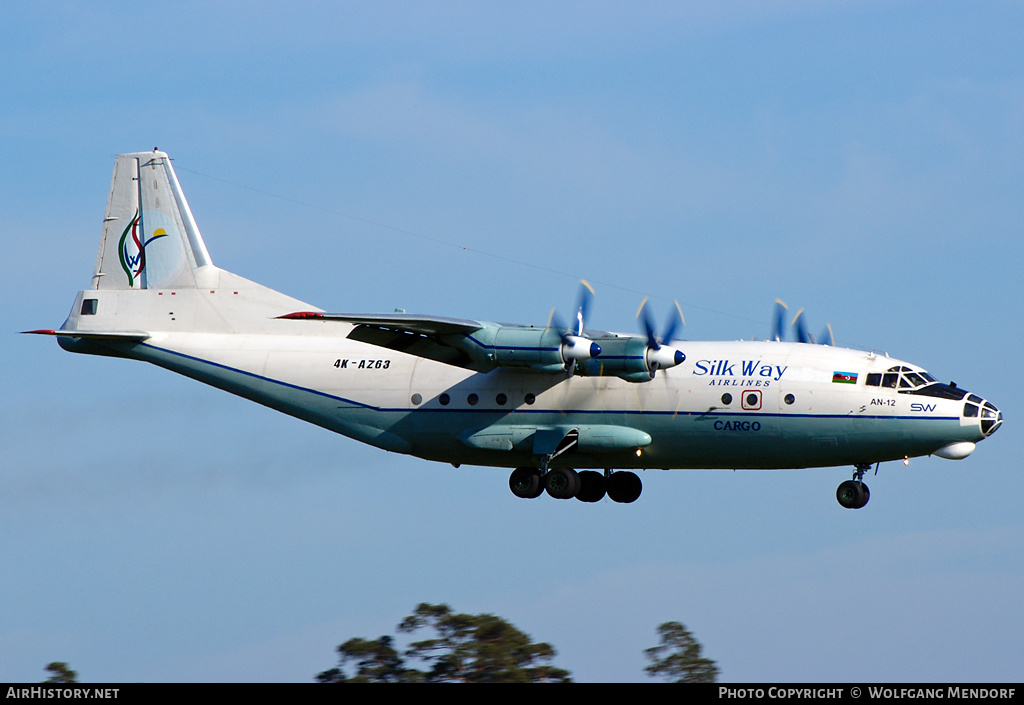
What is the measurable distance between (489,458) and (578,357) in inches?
156

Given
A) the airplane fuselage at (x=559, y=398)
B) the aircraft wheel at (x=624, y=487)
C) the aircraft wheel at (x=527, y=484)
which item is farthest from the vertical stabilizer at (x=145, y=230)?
the aircraft wheel at (x=624, y=487)

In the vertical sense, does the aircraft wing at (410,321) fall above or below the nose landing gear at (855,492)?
above

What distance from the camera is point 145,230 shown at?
112 feet

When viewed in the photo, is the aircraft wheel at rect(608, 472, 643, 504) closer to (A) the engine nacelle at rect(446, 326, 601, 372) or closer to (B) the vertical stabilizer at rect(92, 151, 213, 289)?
(A) the engine nacelle at rect(446, 326, 601, 372)

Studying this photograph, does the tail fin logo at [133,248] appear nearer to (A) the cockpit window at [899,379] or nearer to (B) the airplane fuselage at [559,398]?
(B) the airplane fuselage at [559,398]

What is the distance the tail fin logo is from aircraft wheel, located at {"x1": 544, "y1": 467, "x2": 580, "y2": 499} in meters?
12.1

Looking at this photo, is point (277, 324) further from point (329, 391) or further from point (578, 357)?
point (578, 357)

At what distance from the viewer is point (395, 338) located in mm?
29344

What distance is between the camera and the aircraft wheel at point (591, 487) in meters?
31.6

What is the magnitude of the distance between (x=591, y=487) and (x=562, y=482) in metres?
1.76

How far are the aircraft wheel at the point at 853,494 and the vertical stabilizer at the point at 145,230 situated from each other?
16.7 meters

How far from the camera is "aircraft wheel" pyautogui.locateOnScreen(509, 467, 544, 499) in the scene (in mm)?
30250

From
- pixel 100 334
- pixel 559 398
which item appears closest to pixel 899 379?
pixel 559 398
